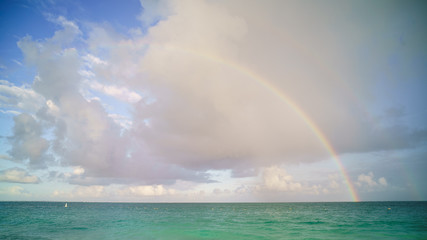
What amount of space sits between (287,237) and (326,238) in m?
5.40

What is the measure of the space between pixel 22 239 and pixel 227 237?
28.1 metres

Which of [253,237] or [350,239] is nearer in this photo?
[350,239]

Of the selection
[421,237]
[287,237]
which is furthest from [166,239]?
[421,237]

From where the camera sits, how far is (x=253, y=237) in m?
35.9

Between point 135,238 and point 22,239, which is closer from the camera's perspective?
point 22,239

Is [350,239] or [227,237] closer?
[350,239]

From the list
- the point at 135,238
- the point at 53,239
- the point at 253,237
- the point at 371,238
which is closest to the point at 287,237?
the point at 253,237

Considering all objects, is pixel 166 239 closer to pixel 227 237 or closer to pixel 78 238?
pixel 227 237

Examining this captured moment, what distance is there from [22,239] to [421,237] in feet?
185

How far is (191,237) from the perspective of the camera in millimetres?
35562

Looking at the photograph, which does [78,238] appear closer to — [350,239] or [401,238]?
[350,239]

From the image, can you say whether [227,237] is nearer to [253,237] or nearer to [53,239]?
[253,237]

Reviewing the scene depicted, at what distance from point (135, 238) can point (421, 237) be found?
137 ft

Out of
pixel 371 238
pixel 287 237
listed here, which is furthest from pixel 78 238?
pixel 371 238
